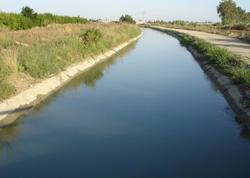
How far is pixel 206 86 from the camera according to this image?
1223 centimetres

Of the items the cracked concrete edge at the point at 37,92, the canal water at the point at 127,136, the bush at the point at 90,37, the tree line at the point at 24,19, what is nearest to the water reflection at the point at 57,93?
the canal water at the point at 127,136

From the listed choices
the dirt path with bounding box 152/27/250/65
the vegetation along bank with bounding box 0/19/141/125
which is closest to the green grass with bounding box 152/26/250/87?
the dirt path with bounding box 152/27/250/65

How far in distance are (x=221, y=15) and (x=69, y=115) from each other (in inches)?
2387

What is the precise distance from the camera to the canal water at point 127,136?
529 centimetres

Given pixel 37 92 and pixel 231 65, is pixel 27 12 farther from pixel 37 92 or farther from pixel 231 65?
pixel 231 65

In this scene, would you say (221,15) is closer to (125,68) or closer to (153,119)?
(125,68)

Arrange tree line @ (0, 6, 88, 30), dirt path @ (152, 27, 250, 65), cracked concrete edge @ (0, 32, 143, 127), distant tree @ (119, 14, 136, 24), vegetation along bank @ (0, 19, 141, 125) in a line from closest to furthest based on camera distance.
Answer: cracked concrete edge @ (0, 32, 143, 127) → vegetation along bank @ (0, 19, 141, 125) → dirt path @ (152, 27, 250, 65) → tree line @ (0, 6, 88, 30) → distant tree @ (119, 14, 136, 24)

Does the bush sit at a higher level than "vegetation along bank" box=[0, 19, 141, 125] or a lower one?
higher

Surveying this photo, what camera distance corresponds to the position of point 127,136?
665 cm

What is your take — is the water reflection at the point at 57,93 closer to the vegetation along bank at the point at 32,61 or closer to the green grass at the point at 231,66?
the vegetation along bank at the point at 32,61

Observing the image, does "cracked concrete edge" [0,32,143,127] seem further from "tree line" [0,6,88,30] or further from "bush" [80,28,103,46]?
"tree line" [0,6,88,30]

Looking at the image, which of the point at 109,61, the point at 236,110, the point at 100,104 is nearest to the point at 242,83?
the point at 236,110

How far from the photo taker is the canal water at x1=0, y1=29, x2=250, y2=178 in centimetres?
529

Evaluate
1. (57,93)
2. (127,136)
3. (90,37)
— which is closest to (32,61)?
(57,93)
